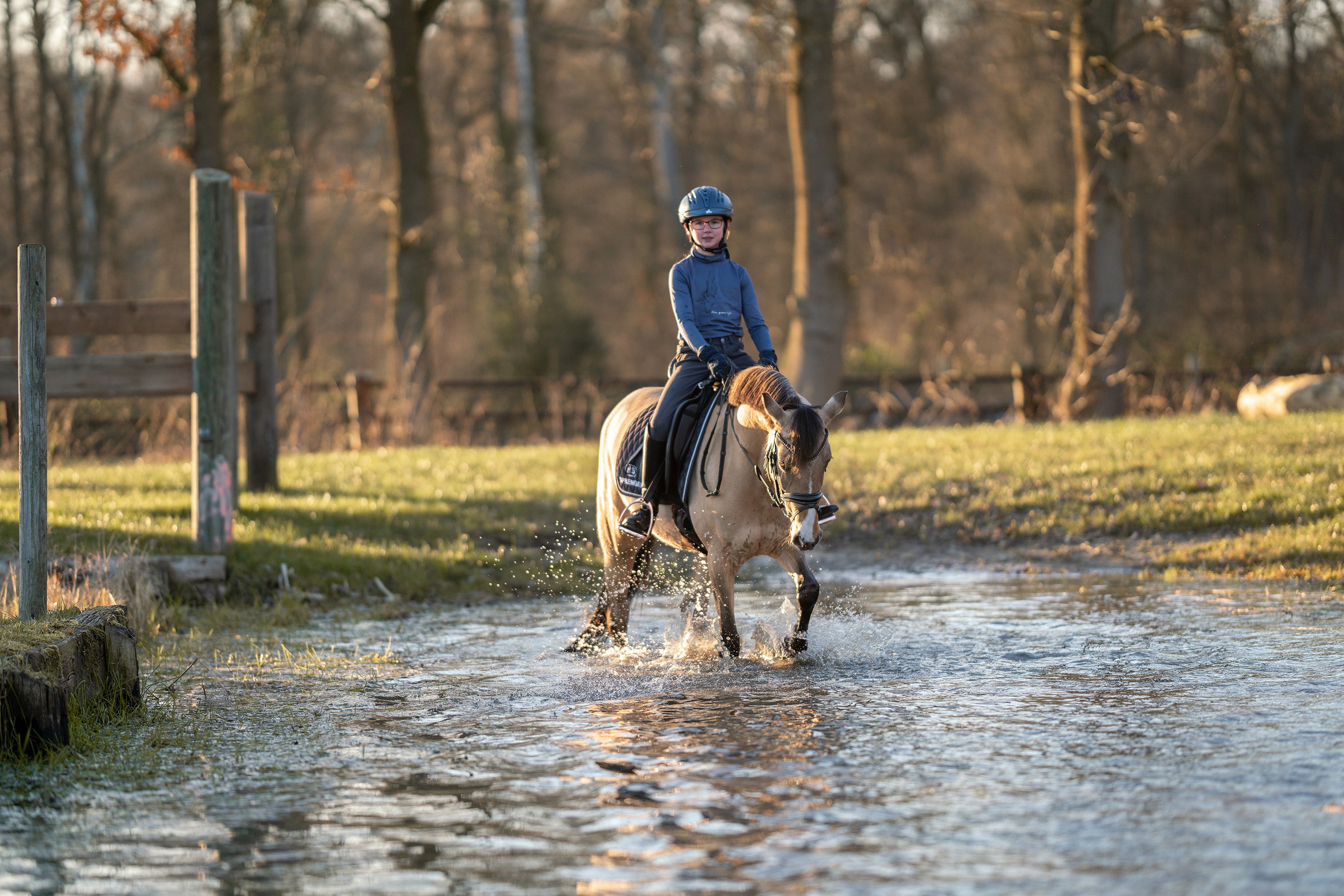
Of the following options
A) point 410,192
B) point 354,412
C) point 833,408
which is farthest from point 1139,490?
point 410,192

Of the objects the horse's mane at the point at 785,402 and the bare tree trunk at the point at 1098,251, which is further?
the bare tree trunk at the point at 1098,251

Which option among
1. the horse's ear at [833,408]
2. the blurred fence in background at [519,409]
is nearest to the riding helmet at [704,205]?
the horse's ear at [833,408]

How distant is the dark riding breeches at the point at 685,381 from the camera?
8.84 meters

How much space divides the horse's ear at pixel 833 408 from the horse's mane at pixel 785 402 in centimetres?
8

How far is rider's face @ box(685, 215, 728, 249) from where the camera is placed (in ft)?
29.1

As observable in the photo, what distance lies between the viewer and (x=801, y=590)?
843cm

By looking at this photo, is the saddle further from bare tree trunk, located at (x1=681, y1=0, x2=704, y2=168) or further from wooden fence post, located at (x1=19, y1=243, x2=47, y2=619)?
bare tree trunk, located at (x1=681, y1=0, x2=704, y2=168)

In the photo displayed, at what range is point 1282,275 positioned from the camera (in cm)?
3350

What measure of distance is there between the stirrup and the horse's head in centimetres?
131

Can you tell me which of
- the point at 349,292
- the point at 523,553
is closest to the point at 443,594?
the point at 523,553

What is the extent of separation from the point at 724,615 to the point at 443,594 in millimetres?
4277

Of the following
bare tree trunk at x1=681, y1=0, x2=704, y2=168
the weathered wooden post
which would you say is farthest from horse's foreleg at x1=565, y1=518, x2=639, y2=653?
bare tree trunk at x1=681, y1=0, x2=704, y2=168

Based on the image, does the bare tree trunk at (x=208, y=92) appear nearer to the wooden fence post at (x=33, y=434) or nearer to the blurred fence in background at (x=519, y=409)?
the blurred fence in background at (x=519, y=409)

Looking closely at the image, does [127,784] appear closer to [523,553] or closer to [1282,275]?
[523,553]
